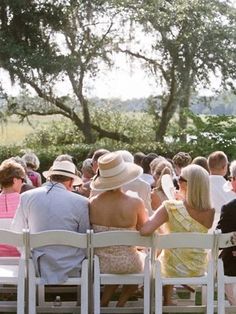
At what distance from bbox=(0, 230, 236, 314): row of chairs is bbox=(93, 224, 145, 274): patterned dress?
0.06 meters

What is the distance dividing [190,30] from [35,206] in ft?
42.3

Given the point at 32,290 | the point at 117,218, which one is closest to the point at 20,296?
the point at 32,290

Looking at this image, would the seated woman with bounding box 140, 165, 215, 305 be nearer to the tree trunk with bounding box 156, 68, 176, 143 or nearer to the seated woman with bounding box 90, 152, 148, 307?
the seated woman with bounding box 90, 152, 148, 307

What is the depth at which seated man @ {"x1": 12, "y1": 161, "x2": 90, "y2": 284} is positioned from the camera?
5.01m

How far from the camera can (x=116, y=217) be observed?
5.10m

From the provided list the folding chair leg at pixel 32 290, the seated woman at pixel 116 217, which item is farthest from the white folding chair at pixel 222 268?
the folding chair leg at pixel 32 290

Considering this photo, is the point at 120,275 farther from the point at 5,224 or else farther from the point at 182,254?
the point at 5,224

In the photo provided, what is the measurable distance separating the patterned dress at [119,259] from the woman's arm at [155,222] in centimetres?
28

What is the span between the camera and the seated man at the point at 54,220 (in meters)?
5.01

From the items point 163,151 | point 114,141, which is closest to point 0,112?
point 114,141

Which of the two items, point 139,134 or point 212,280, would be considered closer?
point 212,280

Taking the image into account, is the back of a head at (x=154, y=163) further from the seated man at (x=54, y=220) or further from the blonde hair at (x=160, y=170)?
the seated man at (x=54, y=220)

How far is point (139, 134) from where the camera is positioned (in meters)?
19.0

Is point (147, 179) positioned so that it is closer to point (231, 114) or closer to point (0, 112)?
point (231, 114)
